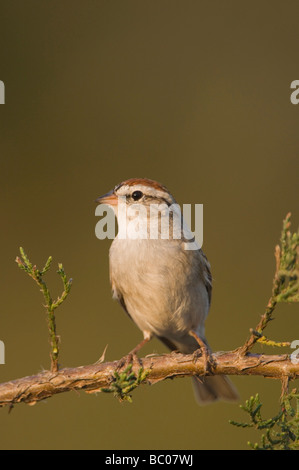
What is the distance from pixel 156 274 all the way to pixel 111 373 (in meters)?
0.91

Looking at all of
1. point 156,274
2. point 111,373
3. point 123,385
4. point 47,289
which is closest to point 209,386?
point 156,274

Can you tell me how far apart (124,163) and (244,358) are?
11.5 feet

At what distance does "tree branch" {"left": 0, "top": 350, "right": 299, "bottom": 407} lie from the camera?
8.80ft

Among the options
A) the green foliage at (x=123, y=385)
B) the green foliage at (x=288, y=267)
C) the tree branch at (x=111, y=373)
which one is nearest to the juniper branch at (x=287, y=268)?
the green foliage at (x=288, y=267)

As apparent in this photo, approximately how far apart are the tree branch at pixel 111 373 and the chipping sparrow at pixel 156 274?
0.68m

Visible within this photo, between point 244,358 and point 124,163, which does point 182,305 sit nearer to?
point 244,358

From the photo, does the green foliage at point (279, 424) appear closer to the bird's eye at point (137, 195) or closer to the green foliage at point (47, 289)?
the green foliage at point (47, 289)

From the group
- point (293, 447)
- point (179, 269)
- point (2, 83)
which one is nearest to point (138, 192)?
point (179, 269)

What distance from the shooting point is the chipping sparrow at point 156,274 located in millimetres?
3598

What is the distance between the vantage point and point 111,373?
9.23 ft

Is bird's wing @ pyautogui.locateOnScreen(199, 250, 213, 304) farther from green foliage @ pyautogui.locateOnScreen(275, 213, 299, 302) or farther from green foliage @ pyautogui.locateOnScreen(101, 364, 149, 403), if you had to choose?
green foliage @ pyautogui.locateOnScreen(275, 213, 299, 302)

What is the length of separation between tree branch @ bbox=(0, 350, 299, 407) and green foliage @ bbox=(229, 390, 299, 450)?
14cm

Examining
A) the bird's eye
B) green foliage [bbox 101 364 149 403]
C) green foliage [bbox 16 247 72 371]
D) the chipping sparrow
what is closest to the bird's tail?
the chipping sparrow

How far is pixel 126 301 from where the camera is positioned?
12.5ft
